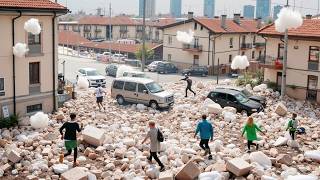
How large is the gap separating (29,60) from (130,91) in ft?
21.4

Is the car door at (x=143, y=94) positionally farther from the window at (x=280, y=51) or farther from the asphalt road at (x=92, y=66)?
the asphalt road at (x=92, y=66)

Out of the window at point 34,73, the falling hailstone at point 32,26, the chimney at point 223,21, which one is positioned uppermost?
the chimney at point 223,21

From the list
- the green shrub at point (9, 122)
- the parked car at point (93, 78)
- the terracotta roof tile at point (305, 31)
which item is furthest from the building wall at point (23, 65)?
the terracotta roof tile at point (305, 31)

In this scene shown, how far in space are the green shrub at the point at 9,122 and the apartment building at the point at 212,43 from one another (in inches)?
1429

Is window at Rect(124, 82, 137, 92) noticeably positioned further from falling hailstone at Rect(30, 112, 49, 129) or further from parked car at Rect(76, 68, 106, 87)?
parked car at Rect(76, 68, 106, 87)

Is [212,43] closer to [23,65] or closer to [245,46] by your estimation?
[245,46]

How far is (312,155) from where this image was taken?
720 inches

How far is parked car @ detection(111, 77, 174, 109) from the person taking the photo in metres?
27.8

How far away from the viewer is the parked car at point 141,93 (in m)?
27.8

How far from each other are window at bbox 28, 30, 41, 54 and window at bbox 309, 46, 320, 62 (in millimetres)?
18205

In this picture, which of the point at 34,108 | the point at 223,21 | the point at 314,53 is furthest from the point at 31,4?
the point at 223,21

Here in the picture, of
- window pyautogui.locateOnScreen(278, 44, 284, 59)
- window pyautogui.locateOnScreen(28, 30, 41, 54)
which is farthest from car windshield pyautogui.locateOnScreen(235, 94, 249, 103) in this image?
window pyautogui.locateOnScreen(28, 30, 41, 54)

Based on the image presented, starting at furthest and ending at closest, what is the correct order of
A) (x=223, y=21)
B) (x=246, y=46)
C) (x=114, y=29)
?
(x=114, y=29), (x=246, y=46), (x=223, y=21)

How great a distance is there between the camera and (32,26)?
23359 millimetres
